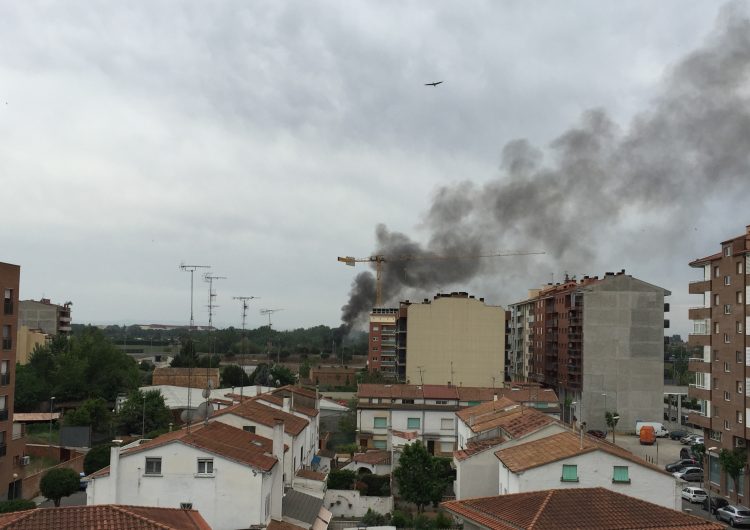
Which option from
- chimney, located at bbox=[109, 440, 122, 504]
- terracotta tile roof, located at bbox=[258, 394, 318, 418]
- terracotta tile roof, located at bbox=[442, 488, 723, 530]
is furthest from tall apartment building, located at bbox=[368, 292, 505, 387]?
chimney, located at bbox=[109, 440, 122, 504]

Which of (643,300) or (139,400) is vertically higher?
(643,300)

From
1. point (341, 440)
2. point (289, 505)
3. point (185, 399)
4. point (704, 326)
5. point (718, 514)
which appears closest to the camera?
point (289, 505)

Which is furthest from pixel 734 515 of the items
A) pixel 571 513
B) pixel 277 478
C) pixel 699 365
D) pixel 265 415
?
pixel 265 415

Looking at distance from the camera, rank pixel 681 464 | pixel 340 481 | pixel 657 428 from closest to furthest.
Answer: pixel 340 481, pixel 681 464, pixel 657 428

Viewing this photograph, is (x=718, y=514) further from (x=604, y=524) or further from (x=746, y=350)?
(x=604, y=524)

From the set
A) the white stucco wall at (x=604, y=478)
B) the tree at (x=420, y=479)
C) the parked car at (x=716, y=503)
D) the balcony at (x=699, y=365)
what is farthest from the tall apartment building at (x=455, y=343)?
the white stucco wall at (x=604, y=478)

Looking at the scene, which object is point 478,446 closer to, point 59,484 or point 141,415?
point 59,484

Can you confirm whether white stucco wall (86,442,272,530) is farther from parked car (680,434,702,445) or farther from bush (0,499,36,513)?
parked car (680,434,702,445)

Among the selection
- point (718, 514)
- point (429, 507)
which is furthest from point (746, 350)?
point (429, 507)
